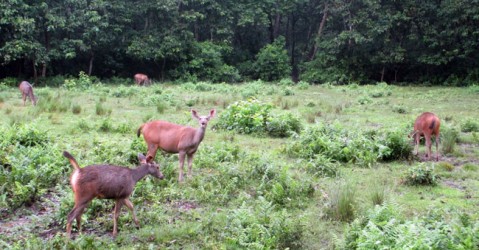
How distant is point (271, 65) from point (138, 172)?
29.4 metres

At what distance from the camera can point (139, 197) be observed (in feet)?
22.9

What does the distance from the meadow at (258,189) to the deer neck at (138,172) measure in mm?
472

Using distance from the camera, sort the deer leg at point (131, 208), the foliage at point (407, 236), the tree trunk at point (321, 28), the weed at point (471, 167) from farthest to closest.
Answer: the tree trunk at point (321, 28) < the weed at point (471, 167) < the deer leg at point (131, 208) < the foliage at point (407, 236)

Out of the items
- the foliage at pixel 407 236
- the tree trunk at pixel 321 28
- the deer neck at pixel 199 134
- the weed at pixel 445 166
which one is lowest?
the weed at pixel 445 166

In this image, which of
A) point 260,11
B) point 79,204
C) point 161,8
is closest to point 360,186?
point 79,204

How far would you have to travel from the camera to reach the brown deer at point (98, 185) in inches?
220

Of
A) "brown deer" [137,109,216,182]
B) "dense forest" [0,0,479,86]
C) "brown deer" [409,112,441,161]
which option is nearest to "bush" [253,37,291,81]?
"dense forest" [0,0,479,86]

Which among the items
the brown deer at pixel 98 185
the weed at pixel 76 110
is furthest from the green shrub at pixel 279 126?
the brown deer at pixel 98 185

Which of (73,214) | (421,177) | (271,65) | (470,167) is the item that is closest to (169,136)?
(73,214)

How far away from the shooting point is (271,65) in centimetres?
3525

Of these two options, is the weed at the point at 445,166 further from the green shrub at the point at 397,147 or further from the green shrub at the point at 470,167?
the green shrub at the point at 397,147

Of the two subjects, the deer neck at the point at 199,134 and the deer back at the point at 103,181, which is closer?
the deer back at the point at 103,181

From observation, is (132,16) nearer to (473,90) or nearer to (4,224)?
(473,90)

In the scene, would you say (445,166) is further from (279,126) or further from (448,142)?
(279,126)
